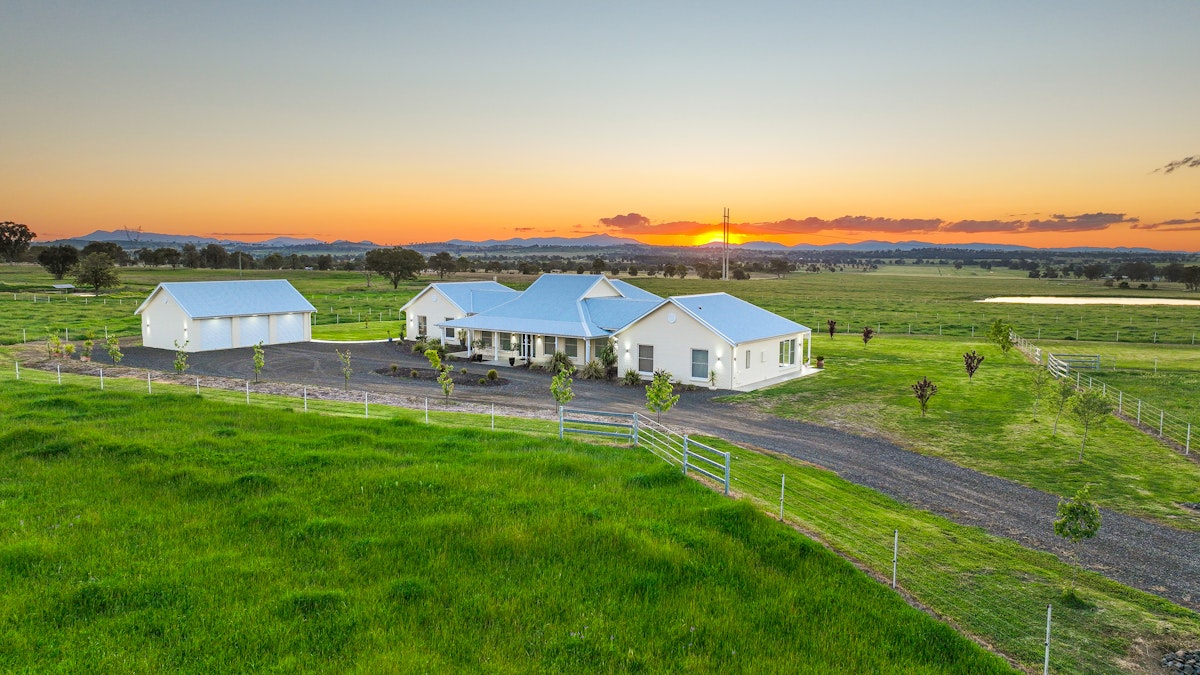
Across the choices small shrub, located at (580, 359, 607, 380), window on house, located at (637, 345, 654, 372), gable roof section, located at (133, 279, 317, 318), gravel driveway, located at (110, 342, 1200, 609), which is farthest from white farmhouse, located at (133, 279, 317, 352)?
window on house, located at (637, 345, 654, 372)

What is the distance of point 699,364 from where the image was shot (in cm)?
3625

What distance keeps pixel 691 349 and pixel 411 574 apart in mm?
26652

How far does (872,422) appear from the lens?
93.1ft

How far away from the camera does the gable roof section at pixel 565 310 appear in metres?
41.6

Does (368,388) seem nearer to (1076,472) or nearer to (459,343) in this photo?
(459,343)

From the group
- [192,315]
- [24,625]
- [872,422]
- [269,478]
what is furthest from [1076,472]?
[192,315]

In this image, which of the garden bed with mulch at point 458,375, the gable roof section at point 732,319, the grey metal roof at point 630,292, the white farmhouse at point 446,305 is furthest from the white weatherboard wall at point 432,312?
the gable roof section at point 732,319

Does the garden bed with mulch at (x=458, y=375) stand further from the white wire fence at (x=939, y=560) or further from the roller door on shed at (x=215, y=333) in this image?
the roller door on shed at (x=215, y=333)

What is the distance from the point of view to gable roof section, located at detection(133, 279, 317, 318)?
1886 inches

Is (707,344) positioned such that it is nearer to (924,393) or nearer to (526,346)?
(924,393)

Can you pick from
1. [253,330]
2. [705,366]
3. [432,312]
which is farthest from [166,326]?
[705,366]

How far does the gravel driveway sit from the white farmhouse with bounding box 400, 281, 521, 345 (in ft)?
19.0

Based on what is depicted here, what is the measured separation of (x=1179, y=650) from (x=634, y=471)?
32.2 feet

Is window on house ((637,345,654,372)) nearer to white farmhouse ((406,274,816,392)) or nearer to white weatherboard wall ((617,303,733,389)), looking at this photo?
white farmhouse ((406,274,816,392))
